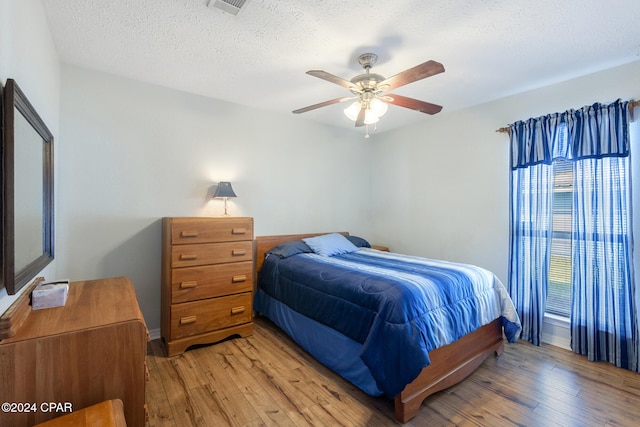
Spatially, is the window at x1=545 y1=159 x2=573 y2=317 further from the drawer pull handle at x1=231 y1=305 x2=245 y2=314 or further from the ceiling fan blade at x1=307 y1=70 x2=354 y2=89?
the drawer pull handle at x1=231 y1=305 x2=245 y2=314

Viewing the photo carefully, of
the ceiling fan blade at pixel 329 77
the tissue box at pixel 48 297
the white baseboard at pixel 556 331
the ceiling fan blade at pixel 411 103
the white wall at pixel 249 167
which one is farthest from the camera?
the white baseboard at pixel 556 331

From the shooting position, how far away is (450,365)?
2029 mm

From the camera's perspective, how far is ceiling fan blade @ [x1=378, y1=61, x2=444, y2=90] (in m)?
1.73

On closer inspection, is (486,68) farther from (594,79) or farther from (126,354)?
(126,354)

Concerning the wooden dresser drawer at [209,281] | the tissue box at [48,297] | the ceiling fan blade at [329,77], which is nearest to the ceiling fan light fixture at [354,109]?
the ceiling fan blade at [329,77]

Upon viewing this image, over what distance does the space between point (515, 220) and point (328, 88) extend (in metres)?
2.31

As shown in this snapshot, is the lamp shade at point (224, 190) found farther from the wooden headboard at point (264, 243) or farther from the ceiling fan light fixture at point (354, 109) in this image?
the ceiling fan light fixture at point (354, 109)

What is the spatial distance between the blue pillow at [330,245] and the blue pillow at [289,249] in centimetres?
8

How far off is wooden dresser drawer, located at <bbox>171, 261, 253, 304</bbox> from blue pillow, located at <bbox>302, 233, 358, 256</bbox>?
0.81 meters

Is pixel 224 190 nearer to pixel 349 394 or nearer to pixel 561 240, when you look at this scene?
pixel 349 394

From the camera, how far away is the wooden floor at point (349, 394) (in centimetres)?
176

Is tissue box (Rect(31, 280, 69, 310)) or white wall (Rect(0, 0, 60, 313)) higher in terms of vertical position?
white wall (Rect(0, 0, 60, 313))

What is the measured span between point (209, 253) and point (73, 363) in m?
1.51

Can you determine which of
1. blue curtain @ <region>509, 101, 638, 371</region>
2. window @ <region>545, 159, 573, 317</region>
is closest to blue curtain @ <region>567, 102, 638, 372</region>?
blue curtain @ <region>509, 101, 638, 371</region>
